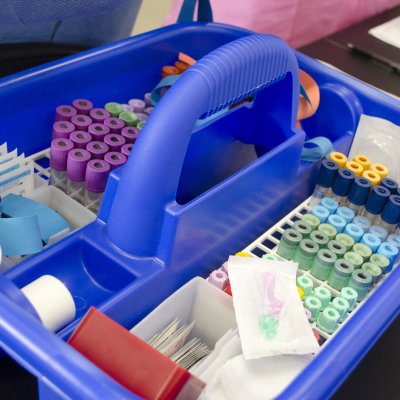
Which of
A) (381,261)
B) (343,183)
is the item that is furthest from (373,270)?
(343,183)

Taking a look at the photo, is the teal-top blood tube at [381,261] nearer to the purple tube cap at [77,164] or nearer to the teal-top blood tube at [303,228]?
the teal-top blood tube at [303,228]

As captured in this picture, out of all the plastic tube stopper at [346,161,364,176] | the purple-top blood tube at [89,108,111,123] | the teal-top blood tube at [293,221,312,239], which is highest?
the purple-top blood tube at [89,108,111,123]

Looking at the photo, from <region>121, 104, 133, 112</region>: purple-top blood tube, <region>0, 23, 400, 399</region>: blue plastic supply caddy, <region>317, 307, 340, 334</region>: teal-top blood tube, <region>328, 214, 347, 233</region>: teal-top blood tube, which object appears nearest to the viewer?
<region>0, 23, 400, 399</region>: blue plastic supply caddy

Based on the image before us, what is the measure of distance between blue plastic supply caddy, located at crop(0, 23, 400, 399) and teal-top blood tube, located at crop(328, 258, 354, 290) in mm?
96

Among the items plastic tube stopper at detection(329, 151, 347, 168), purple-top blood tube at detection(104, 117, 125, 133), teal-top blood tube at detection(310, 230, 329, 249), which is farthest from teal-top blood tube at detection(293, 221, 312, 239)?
purple-top blood tube at detection(104, 117, 125, 133)

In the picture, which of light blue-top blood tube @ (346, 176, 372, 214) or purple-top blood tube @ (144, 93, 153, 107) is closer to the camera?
light blue-top blood tube @ (346, 176, 372, 214)

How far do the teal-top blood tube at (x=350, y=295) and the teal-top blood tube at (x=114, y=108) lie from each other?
326 mm

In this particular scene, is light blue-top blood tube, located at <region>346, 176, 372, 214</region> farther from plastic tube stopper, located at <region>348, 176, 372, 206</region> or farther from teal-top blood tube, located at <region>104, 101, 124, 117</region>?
teal-top blood tube, located at <region>104, 101, 124, 117</region>

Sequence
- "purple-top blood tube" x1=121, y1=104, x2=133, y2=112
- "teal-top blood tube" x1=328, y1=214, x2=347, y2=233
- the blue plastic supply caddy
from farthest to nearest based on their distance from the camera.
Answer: "purple-top blood tube" x1=121, y1=104, x2=133, y2=112
"teal-top blood tube" x1=328, y1=214, x2=347, y2=233
the blue plastic supply caddy

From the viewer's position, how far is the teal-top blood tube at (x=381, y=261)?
1.98ft

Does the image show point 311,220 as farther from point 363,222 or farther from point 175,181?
point 175,181

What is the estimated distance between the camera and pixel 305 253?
59 cm

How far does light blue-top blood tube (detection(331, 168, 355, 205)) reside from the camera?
0.68 metres

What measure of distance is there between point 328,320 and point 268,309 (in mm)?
65
